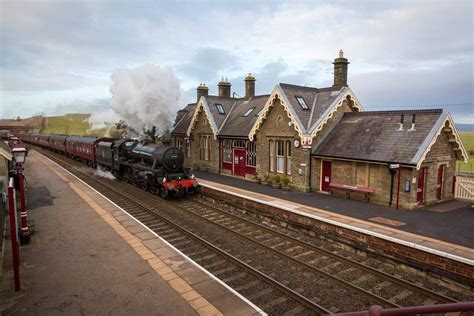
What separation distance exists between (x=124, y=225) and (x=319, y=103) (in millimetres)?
13150

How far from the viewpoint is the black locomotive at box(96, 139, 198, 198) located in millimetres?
16625

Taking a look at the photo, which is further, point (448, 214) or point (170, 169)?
point (170, 169)

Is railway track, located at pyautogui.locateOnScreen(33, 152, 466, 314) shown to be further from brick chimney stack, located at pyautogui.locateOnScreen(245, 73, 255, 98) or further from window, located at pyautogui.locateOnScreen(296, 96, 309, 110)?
brick chimney stack, located at pyautogui.locateOnScreen(245, 73, 255, 98)

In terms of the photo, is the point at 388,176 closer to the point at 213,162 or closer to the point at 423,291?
the point at 423,291

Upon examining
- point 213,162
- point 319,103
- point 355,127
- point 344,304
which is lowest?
point 344,304

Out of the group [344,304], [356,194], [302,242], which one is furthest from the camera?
[356,194]

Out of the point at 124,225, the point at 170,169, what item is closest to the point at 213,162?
the point at 170,169

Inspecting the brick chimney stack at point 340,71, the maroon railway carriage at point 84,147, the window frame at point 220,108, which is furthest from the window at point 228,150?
the maroon railway carriage at point 84,147

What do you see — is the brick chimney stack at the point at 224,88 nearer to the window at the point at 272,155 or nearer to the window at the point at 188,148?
the window at the point at 188,148

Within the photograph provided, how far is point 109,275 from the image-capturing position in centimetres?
776

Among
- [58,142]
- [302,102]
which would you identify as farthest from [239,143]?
[58,142]

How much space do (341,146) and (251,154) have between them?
684cm

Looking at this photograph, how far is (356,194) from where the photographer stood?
15.2 metres

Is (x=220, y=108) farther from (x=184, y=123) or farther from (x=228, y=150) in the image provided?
(x=184, y=123)
